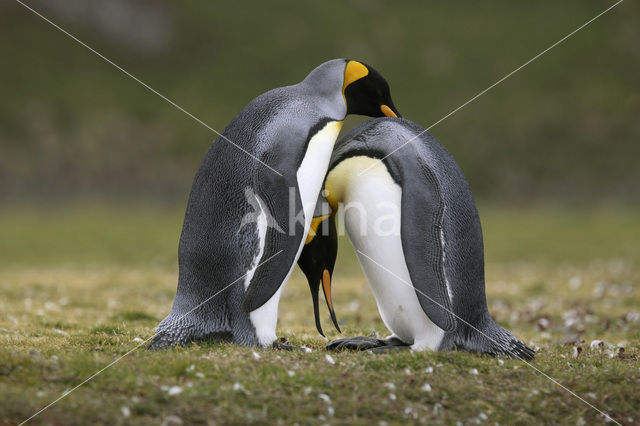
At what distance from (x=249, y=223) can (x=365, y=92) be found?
5.00ft

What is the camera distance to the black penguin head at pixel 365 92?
5340mm

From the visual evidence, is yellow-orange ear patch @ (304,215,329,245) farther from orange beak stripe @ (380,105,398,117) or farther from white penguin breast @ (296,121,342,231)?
orange beak stripe @ (380,105,398,117)

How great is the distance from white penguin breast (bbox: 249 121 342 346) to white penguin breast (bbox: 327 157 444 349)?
285 mm

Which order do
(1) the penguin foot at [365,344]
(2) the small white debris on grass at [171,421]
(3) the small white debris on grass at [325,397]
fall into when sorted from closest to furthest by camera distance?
(2) the small white debris on grass at [171,421], (3) the small white debris on grass at [325,397], (1) the penguin foot at [365,344]

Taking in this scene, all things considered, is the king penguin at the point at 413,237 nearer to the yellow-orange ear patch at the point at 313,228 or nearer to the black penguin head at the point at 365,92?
the yellow-orange ear patch at the point at 313,228

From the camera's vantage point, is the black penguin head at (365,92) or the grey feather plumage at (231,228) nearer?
the grey feather plumage at (231,228)

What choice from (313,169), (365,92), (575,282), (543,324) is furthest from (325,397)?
(575,282)

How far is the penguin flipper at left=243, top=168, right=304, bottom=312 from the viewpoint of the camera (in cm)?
464

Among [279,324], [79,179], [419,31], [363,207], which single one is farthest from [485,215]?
[363,207]

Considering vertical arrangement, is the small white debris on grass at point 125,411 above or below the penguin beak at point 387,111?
below

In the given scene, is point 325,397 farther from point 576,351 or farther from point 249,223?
point 576,351

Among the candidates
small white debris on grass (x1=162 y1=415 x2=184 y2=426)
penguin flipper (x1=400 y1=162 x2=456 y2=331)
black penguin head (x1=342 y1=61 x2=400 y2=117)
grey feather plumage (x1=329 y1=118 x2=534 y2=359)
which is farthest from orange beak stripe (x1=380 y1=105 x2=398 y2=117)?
small white debris on grass (x1=162 y1=415 x2=184 y2=426)

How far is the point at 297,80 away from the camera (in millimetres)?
32656

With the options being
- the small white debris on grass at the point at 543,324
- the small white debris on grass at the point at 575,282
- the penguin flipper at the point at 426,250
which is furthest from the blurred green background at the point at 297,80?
the penguin flipper at the point at 426,250
